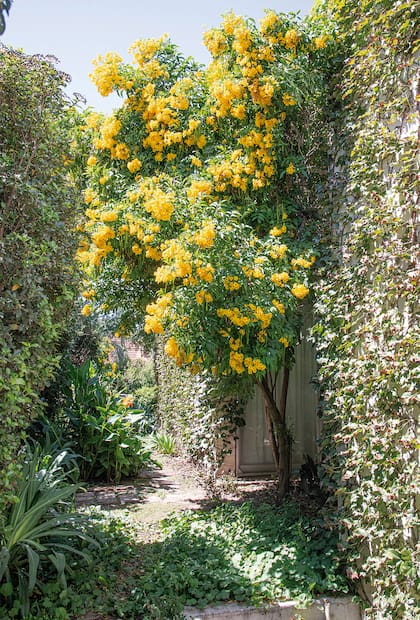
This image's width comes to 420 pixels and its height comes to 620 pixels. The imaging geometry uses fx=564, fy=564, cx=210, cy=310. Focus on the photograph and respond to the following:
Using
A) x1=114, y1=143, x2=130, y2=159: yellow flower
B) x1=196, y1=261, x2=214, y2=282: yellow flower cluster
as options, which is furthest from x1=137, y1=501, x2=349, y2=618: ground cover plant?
x1=114, y1=143, x2=130, y2=159: yellow flower

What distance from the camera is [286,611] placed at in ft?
10.7

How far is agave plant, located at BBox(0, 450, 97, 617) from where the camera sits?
10.1ft

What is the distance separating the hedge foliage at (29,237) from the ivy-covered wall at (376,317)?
5.74 ft

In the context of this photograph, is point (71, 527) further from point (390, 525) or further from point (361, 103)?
point (361, 103)

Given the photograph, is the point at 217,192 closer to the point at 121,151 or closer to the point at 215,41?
the point at 121,151

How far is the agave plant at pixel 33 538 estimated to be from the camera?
10.1ft

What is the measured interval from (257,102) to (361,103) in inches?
35.9

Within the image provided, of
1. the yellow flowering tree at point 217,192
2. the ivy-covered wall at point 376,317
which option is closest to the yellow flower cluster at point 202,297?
the yellow flowering tree at point 217,192

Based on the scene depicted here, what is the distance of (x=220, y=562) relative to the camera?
370 centimetres

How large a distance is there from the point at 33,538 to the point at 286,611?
1.55 m

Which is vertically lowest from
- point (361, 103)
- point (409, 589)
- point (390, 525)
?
point (409, 589)

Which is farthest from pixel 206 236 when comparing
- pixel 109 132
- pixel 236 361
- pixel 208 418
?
pixel 208 418

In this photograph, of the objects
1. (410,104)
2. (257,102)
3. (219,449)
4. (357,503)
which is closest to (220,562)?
(357,503)

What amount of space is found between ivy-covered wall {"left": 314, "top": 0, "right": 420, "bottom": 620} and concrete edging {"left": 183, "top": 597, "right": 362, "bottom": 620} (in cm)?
16
